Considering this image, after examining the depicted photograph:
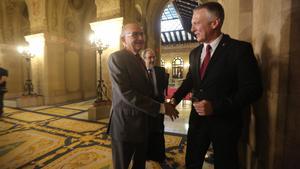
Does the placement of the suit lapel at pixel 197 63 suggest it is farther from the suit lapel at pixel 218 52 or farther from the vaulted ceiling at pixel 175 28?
the vaulted ceiling at pixel 175 28

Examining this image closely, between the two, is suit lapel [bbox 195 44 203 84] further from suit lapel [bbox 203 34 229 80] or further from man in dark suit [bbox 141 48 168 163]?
man in dark suit [bbox 141 48 168 163]

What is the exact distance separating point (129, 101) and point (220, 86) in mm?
889

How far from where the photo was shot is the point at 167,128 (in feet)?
15.9

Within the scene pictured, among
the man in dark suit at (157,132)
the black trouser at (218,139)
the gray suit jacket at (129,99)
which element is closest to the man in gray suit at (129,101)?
the gray suit jacket at (129,99)

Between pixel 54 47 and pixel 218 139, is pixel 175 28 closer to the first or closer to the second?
pixel 54 47

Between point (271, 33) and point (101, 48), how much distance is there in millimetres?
5894

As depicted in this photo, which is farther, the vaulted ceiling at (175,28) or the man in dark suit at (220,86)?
the vaulted ceiling at (175,28)

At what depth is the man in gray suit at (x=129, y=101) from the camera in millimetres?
1677

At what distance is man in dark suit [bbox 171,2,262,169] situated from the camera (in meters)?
1.27

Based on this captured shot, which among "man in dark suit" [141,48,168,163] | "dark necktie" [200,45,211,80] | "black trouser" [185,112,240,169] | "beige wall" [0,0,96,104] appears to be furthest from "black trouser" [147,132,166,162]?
"beige wall" [0,0,96,104]

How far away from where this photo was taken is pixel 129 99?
165cm

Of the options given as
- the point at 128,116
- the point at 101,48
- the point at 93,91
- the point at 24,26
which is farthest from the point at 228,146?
the point at 24,26

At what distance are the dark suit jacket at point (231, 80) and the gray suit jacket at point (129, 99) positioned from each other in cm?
55

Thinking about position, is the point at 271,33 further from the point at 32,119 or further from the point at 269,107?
the point at 32,119
